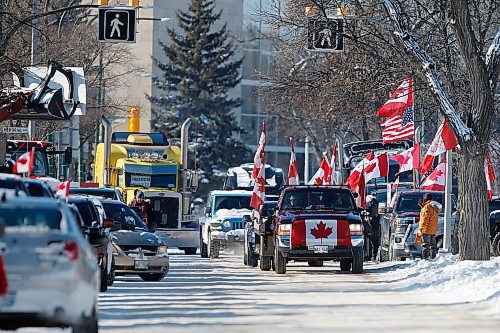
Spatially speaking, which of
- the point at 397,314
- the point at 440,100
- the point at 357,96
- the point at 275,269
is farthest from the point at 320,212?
the point at 397,314

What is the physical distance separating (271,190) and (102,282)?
39508 millimetres

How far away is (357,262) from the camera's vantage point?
101 feet

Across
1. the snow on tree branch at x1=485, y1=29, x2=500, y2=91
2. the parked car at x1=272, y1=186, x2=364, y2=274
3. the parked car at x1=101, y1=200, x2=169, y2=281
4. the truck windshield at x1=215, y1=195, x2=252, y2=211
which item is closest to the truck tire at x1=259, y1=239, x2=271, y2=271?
the parked car at x1=272, y1=186, x2=364, y2=274

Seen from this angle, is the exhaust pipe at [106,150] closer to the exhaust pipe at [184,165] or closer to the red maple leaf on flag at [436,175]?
the exhaust pipe at [184,165]

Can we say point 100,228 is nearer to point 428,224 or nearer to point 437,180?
point 428,224

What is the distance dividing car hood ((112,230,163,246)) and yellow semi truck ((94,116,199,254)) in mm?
14973

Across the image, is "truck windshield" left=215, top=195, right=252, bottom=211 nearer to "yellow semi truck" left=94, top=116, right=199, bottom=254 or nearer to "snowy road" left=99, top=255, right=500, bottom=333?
"yellow semi truck" left=94, top=116, right=199, bottom=254

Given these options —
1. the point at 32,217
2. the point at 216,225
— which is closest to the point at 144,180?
the point at 216,225

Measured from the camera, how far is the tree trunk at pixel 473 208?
98.1ft

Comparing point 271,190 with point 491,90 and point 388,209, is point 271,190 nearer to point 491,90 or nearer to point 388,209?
point 388,209

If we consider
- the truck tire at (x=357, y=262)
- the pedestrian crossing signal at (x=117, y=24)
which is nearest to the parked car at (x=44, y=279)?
the truck tire at (x=357, y=262)

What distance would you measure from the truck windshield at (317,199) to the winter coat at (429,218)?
1970mm

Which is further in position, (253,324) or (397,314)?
(397,314)

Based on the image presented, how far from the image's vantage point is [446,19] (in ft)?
108
